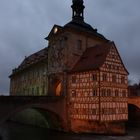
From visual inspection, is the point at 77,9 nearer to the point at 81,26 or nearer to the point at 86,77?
the point at 81,26

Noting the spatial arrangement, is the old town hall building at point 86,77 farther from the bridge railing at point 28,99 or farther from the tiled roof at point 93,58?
the bridge railing at point 28,99

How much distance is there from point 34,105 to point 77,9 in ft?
50.7

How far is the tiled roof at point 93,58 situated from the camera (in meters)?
29.2

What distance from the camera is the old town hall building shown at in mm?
28438

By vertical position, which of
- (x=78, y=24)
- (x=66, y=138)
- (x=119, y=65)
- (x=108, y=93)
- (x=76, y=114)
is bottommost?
(x=66, y=138)

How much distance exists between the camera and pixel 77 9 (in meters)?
36.1

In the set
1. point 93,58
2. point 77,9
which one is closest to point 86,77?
point 93,58

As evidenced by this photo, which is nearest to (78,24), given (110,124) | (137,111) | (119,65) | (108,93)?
(119,65)

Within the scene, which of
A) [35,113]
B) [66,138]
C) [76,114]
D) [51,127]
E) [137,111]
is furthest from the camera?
[137,111]

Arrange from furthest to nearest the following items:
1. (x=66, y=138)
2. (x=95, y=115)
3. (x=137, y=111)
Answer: (x=137, y=111)
(x=95, y=115)
(x=66, y=138)

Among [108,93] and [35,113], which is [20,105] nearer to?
[108,93]

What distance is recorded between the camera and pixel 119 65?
3069cm

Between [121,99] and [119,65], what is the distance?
396cm

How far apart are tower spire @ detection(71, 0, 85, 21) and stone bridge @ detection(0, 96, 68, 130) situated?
12.0m
